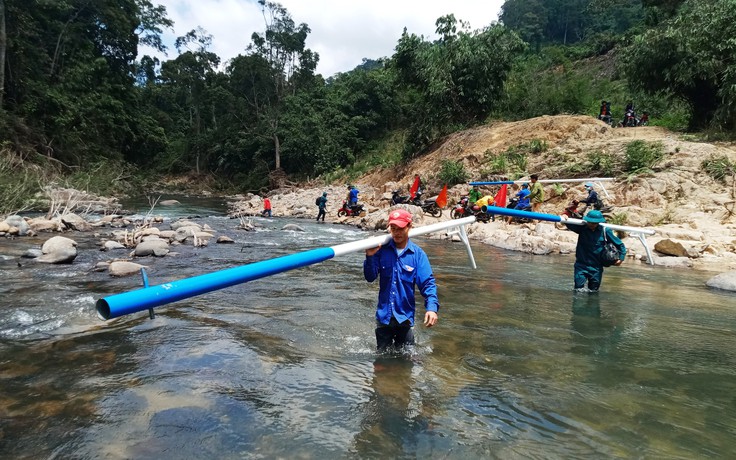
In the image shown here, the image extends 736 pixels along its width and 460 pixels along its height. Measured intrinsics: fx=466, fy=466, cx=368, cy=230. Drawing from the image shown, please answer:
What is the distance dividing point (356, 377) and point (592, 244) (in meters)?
4.44

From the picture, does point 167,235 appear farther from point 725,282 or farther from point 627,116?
point 627,116

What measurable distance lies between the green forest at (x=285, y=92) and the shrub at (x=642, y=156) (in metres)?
2.76

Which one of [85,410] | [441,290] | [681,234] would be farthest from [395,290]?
[681,234]

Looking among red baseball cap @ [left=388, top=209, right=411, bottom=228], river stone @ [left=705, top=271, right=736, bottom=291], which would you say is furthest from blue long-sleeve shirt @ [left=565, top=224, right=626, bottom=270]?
red baseball cap @ [left=388, top=209, right=411, bottom=228]

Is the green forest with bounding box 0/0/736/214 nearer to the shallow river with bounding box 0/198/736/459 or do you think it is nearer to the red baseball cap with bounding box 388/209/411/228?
the shallow river with bounding box 0/198/736/459

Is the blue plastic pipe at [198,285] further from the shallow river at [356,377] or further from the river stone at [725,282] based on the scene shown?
the river stone at [725,282]

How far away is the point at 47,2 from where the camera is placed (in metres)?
26.1

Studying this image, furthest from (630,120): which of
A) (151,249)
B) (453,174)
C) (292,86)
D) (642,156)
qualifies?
(292,86)

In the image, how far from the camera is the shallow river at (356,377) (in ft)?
9.34

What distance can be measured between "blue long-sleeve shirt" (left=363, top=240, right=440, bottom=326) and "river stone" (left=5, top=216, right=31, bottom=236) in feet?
36.9

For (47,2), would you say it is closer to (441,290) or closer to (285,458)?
(441,290)

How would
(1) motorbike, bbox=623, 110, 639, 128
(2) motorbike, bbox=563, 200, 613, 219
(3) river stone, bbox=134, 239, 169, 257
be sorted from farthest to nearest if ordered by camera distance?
(1) motorbike, bbox=623, 110, 639, 128 < (2) motorbike, bbox=563, 200, 613, 219 < (3) river stone, bbox=134, 239, 169, 257

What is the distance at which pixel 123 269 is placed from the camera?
Result: 25.9 ft

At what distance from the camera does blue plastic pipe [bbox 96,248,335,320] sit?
2275mm
